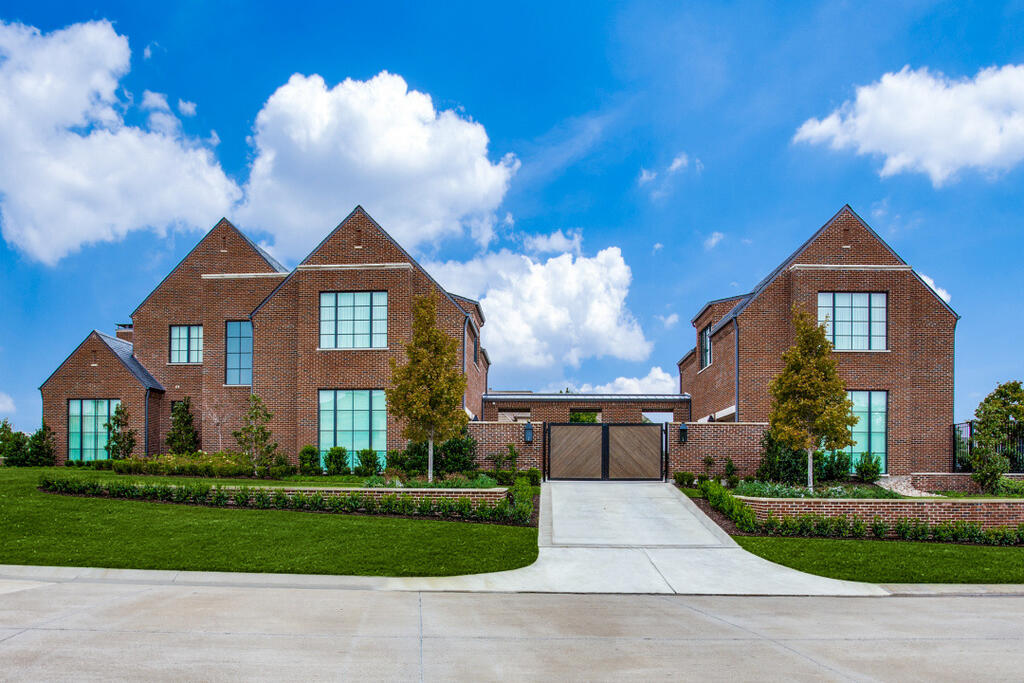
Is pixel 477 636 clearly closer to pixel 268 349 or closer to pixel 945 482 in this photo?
pixel 268 349

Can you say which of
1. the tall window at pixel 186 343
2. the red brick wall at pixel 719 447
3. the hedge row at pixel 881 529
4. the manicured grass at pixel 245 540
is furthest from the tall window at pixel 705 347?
the tall window at pixel 186 343

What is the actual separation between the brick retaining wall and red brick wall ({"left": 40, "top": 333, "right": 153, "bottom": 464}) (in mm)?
29304

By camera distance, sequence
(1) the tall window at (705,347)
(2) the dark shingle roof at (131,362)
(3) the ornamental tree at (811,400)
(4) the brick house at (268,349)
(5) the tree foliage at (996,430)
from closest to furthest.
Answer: (3) the ornamental tree at (811,400), (5) the tree foliage at (996,430), (4) the brick house at (268,349), (2) the dark shingle roof at (131,362), (1) the tall window at (705,347)

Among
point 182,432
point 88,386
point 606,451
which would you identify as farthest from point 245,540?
point 88,386

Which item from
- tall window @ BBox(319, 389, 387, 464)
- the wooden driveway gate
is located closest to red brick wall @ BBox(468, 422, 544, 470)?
the wooden driveway gate

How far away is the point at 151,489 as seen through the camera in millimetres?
16750

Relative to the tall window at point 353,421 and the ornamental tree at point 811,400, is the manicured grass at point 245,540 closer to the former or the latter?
the tall window at point 353,421

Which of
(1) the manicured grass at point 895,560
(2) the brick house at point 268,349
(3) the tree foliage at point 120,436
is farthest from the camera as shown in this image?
(3) the tree foliage at point 120,436

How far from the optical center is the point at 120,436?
27.9 metres

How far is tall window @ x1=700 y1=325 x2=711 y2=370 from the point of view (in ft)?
97.1

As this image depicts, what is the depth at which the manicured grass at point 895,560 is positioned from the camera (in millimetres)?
12484

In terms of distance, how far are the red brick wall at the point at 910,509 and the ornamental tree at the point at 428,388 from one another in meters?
8.35

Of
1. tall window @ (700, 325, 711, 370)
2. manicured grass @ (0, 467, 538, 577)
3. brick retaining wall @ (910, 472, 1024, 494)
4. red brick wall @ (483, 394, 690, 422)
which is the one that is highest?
tall window @ (700, 325, 711, 370)

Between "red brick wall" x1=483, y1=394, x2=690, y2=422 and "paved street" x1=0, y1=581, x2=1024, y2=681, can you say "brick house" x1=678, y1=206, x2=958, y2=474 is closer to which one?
"red brick wall" x1=483, y1=394, x2=690, y2=422
